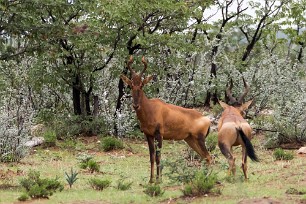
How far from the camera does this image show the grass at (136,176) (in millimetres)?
9008

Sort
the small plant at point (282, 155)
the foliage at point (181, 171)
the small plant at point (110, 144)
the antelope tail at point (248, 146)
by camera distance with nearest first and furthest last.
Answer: the foliage at point (181, 171) → the antelope tail at point (248, 146) → the small plant at point (282, 155) → the small plant at point (110, 144)

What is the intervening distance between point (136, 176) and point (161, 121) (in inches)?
72.3

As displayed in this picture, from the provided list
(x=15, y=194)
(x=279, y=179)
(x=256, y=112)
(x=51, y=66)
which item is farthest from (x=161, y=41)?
(x=15, y=194)

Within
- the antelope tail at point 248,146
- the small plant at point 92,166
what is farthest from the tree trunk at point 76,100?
the antelope tail at point 248,146

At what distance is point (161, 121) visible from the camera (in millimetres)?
11039

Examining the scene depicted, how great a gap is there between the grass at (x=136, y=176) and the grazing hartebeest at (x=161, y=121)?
1.02 feet

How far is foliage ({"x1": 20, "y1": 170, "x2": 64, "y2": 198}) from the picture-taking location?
906 cm

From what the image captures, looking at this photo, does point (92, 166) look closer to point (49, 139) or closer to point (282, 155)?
point (49, 139)

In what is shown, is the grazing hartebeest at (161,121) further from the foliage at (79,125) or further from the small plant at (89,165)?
the foliage at (79,125)

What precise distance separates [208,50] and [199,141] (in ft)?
31.4

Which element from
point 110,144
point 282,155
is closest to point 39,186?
point 282,155

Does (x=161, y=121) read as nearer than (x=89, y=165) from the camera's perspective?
Yes

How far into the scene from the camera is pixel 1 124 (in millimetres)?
13984

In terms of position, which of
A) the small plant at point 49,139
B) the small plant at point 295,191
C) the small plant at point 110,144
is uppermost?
the small plant at point 49,139
